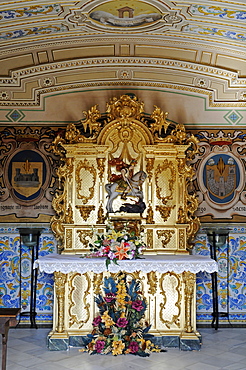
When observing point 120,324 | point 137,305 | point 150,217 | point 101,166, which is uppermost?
point 101,166

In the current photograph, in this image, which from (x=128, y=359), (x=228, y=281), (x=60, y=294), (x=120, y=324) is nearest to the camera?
(x=128, y=359)

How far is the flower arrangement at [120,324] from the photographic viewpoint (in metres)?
6.23

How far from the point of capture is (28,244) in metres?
7.93

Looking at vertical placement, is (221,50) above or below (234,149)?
above

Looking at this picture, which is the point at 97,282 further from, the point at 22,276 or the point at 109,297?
the point at 22,276

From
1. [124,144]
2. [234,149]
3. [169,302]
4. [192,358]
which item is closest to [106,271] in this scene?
[169,302]

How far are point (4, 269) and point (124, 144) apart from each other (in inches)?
111

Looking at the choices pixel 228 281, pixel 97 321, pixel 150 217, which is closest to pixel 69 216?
pixel 150 217

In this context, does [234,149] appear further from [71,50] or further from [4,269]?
[4,269]

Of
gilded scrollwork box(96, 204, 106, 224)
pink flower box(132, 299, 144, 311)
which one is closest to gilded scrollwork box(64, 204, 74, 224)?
gilded scrollwork box(96, 204, 106, 224)

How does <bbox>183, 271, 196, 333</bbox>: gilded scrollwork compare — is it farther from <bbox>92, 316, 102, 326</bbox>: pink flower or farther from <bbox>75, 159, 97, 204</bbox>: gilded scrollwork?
<bbox>75, 159, 97, 204</bbox>: gilded scrollwork

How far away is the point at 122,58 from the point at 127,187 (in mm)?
2001

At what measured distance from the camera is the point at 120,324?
6.20 metres

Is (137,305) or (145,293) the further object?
(145,293)
